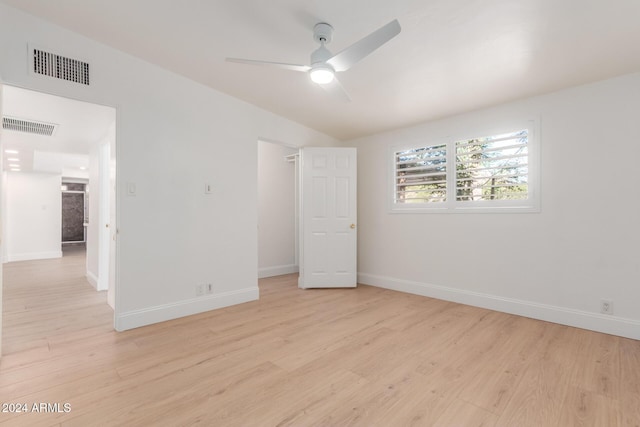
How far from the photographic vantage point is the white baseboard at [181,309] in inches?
111

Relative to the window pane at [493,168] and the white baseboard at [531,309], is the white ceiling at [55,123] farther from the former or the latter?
the white baseboard at [531,309]

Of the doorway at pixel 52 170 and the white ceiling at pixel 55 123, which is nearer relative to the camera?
the white ceiling at pixel 55 123

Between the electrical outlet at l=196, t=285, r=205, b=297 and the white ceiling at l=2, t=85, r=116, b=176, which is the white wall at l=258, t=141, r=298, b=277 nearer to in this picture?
the electrical outlet at l=196, t=285, r=205, b=297

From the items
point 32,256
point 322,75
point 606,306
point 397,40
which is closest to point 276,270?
point 322,75

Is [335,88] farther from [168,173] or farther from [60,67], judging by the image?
[60,67]

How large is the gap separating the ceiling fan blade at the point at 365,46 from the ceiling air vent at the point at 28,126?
4.02 m

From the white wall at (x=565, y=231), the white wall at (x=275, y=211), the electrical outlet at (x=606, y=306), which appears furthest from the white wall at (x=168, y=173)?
the electrical outlet at (x=606, y=306)

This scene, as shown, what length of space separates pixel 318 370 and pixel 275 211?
3.88 meters

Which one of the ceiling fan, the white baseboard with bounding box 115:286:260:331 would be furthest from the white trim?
the ceiling fan

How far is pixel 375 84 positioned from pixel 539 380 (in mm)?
2911

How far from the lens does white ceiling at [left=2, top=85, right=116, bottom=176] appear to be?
3043 millimetres

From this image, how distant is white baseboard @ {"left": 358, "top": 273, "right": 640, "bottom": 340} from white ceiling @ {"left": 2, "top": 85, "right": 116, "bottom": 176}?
4461 millimetres

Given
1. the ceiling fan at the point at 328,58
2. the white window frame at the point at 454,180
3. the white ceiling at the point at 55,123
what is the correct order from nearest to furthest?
the ceiling fan at the point at 328,58, the white ceiling at the point at 55,123, the white window frame at the point at 454,180

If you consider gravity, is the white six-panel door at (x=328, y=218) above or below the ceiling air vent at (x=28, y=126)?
below
